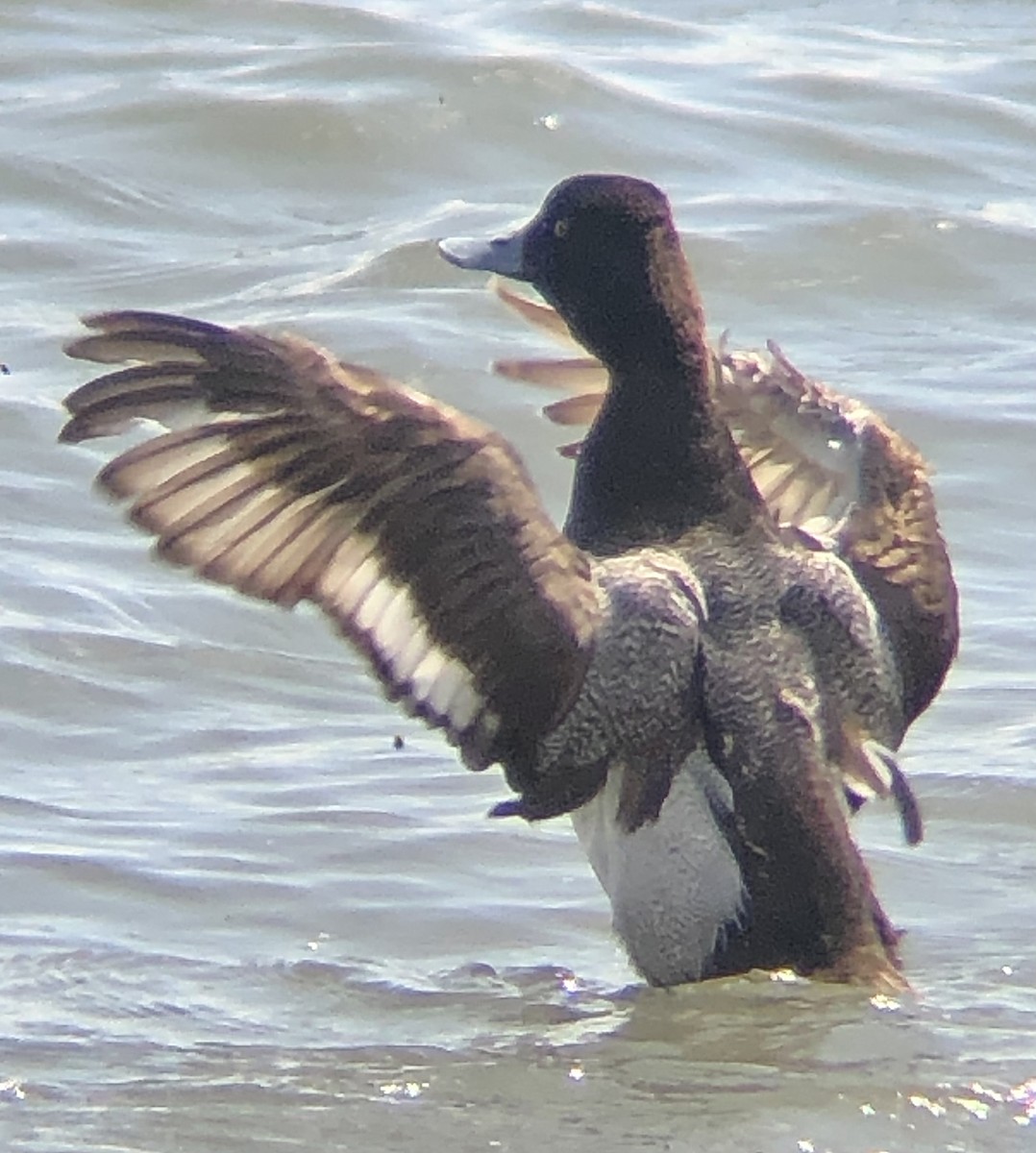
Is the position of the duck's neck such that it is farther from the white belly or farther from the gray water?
the gray water

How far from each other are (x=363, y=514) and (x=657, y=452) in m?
0.73

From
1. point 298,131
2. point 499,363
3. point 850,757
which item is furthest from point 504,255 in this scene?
point 298,131

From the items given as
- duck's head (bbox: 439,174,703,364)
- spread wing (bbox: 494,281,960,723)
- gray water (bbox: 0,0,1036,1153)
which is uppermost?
duck's head (bbox: 439,174,703,364)

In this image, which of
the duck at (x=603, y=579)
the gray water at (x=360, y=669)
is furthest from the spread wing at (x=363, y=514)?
the gray water at (x=360, y=669)

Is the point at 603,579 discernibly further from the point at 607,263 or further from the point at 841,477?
the point at 841,477

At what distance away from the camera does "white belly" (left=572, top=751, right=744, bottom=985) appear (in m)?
5.58

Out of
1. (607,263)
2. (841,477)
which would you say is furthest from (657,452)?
(841,477)

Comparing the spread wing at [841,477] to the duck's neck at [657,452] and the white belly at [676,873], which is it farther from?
the white belly at [676,873]

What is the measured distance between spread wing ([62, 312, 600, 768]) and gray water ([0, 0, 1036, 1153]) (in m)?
0.69

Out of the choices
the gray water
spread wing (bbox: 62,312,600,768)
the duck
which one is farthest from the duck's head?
the gray water

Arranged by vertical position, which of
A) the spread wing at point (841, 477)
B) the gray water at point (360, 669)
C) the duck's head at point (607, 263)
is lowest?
the gray water at point (360, 669)

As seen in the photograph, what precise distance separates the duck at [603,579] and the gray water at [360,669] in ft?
0.83

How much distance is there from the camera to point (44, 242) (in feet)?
33.7

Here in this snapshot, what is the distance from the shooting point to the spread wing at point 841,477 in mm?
5945
